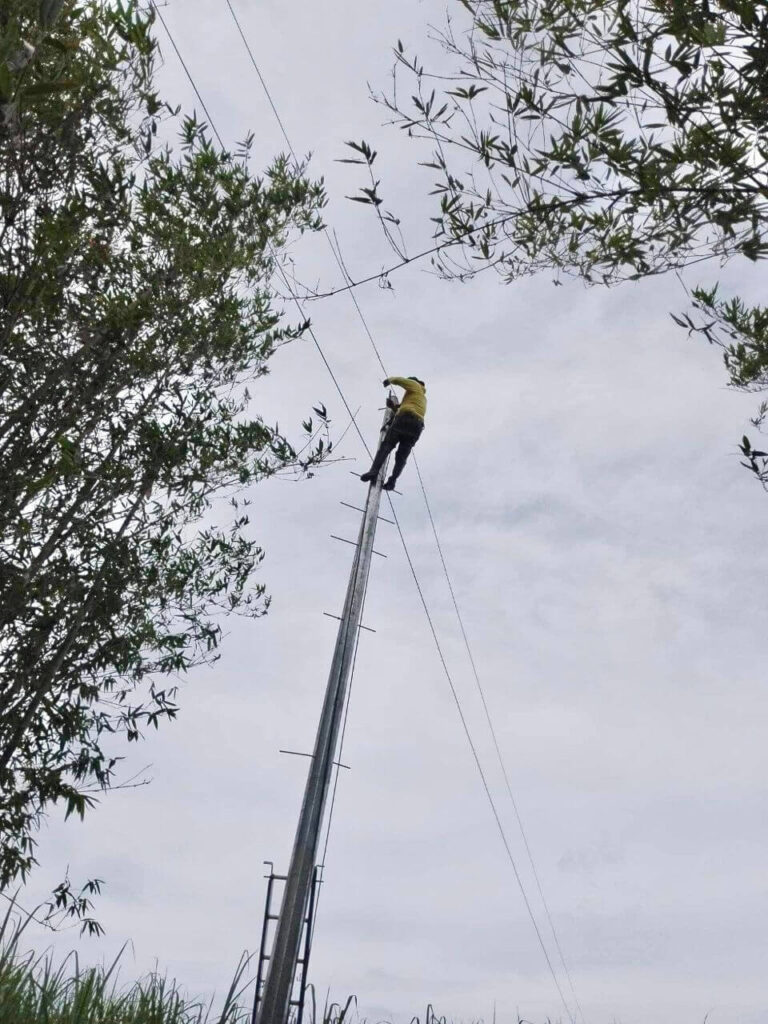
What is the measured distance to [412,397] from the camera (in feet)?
38.8

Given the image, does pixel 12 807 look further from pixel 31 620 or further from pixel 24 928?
pixel 24 928

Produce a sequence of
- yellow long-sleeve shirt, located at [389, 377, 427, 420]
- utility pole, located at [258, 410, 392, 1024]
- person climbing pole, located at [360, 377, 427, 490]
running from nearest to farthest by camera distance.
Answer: utility pole, located at [258, 410, 392, 1024], person climbing pole, located at [360, 377, 427, 490], yellow long-sleeve shirt, located at [389, 377, 427, 420]

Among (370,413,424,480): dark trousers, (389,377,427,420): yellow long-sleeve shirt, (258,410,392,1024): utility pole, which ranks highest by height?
(389,377,427,420): yellow long-sleeve shirt

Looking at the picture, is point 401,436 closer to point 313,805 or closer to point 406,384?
point 406,384

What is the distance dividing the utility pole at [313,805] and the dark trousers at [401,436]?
1.04m

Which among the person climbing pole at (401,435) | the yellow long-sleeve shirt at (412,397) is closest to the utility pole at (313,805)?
the person climbing pole at (401,435)

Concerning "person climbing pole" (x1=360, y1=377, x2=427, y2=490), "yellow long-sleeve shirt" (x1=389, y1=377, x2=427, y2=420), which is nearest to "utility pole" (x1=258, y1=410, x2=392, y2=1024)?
"person climbing pole" (x1=360, y1=377, x2=427, y2=490)

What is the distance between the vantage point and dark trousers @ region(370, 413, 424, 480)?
1141cm

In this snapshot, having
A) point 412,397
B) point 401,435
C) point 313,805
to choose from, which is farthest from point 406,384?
point 313,805

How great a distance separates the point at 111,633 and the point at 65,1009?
213 inches

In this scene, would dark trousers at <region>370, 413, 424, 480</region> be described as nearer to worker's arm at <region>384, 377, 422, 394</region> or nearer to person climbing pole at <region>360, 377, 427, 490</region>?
person climbing pole at <region>360, 377, 427, 490</region>

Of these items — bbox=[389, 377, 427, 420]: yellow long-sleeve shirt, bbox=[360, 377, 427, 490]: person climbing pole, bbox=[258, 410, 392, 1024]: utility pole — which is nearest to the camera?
bbox=[258, 410, 392, 1024]: utility pole

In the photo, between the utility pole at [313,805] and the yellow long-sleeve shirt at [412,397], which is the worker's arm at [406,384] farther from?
the utility pole at [313,805]

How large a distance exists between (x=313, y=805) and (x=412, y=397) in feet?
16.9
